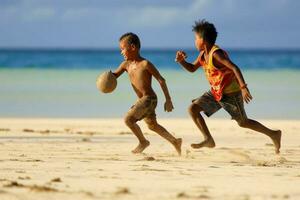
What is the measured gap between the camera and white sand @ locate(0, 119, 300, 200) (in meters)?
7.10

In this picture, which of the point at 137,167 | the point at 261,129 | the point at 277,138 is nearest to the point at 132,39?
the point at 261,129

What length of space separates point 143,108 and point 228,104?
0.90 m

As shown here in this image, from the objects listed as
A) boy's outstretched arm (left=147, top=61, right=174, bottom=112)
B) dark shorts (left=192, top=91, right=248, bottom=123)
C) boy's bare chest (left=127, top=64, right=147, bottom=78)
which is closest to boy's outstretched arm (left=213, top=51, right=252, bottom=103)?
dark shorts (left=192, top=91, right=248, bottom=123)

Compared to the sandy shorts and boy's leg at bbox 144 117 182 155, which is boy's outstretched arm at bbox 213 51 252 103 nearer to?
the sandy shorts

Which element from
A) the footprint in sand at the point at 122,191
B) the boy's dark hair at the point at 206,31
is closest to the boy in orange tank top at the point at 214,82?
the boy's dark hair at the point at 206,31

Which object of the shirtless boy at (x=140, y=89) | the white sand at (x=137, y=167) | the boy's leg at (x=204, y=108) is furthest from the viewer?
the shirtless boy at (x=140, y=89)

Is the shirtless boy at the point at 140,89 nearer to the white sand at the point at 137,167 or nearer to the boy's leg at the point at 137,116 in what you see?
the boy's leg at the point at 137,116

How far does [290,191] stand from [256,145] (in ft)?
15.6

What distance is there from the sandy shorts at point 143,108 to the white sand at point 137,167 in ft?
1.39

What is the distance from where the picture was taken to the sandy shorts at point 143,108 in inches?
404

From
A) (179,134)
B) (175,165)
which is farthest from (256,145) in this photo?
(175,165)

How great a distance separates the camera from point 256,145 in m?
12.0

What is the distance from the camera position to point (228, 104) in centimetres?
1008

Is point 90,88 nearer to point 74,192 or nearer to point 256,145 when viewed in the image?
point 256,145
